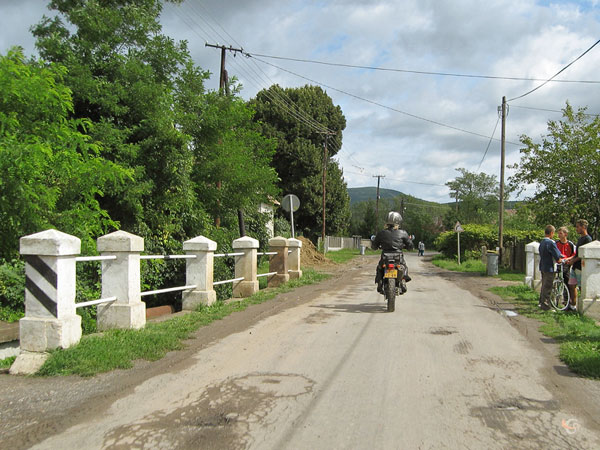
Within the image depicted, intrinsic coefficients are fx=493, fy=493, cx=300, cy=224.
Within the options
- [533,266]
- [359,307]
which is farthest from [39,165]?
[533,266]

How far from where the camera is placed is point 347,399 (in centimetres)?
426

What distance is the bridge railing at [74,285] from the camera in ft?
18.3

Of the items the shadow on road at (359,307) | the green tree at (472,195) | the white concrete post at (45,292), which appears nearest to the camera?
the white concrete post at (45,292)

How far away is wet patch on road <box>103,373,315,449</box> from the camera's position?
339cm

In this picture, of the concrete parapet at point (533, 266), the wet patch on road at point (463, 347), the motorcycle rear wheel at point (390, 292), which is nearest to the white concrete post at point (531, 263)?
the concrete parapet at point (533, 266)

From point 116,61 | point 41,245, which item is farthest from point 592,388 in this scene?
point 116,61

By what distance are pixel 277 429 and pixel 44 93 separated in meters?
7.69

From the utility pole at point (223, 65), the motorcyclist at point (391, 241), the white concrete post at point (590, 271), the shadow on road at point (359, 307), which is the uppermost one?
the utility pole at point (223, 65)

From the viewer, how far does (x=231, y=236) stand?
17672 millimetres

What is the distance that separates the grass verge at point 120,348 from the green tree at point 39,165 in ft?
10.5

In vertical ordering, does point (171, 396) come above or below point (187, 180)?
below

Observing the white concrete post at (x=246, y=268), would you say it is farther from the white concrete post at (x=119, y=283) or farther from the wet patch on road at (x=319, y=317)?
the white concrete post at (x=119, y=283)

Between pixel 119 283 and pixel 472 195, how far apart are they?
272 ft

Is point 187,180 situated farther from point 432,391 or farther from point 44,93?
point 432,391
